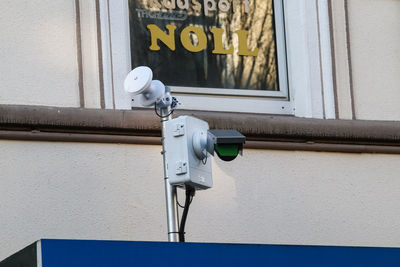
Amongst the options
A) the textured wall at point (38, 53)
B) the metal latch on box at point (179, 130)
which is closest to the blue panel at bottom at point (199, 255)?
the metal latch on box at point (179, 130)

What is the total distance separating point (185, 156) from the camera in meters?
7.02

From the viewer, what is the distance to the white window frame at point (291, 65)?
8.11 meters

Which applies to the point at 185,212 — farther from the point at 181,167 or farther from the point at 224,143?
the point at 224,143

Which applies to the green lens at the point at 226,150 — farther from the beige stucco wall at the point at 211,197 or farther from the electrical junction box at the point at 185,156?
the beige stucco wall at the point at 211,197

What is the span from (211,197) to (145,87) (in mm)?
1243

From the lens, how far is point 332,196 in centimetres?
818

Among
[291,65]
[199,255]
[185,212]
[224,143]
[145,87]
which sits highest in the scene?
[291,65]

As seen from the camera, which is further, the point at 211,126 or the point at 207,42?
the point at 207,42

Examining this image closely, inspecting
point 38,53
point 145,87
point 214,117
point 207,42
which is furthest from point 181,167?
point 207,42

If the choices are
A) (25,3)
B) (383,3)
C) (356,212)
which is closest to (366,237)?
(356,212)

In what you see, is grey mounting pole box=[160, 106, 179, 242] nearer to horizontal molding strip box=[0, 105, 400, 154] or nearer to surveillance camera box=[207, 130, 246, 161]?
surveillance camera box=[207, 130, 246, 161]

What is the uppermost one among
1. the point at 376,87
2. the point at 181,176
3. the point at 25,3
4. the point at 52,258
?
the point at 25,3

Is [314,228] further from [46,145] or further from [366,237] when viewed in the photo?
[46,145]

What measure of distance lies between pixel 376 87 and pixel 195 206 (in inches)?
65.5
